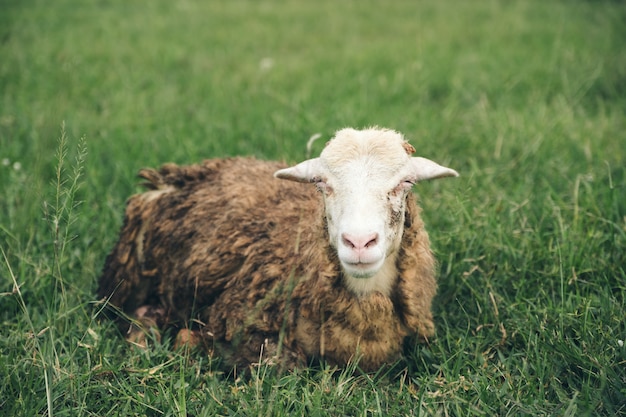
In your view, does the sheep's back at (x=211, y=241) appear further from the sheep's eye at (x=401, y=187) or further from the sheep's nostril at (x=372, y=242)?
the sheep's nostril at (x=372, y=242)

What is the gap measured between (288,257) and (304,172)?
0.50 m

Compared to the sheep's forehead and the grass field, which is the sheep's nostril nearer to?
the sheep's forehead

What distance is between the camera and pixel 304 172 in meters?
2.84

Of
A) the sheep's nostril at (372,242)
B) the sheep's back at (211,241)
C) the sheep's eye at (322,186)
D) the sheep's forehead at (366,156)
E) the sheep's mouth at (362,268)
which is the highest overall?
the sheep's forehead at (366,156)

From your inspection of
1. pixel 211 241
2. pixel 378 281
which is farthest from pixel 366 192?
pixel 211 241

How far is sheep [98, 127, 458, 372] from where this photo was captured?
8.71 feet

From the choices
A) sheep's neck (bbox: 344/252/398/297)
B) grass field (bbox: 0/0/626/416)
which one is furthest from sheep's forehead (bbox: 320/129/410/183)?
grass field (bbox: 0/0/626/416)

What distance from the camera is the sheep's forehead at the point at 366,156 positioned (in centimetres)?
264

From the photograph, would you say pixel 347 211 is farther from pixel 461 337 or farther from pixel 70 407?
pixel 70 407

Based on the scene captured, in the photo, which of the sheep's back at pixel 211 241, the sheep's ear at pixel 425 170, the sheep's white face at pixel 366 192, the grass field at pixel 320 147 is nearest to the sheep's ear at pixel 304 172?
the sheep's white face at pixel 366 192

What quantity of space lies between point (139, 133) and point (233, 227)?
2.23 metres

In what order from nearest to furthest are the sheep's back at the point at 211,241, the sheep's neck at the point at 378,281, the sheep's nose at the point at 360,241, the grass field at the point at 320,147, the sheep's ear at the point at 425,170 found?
the sheep's nose at the point at 360,241 → the grass field at the point at 320,147 → the sheep's ear at the point at 425,170 → the sheep's neck at the point at 378,281 → the sheep's back at the point at 211,241

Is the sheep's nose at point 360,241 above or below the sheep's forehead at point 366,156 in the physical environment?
below

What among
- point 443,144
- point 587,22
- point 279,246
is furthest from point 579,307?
point 587,22
